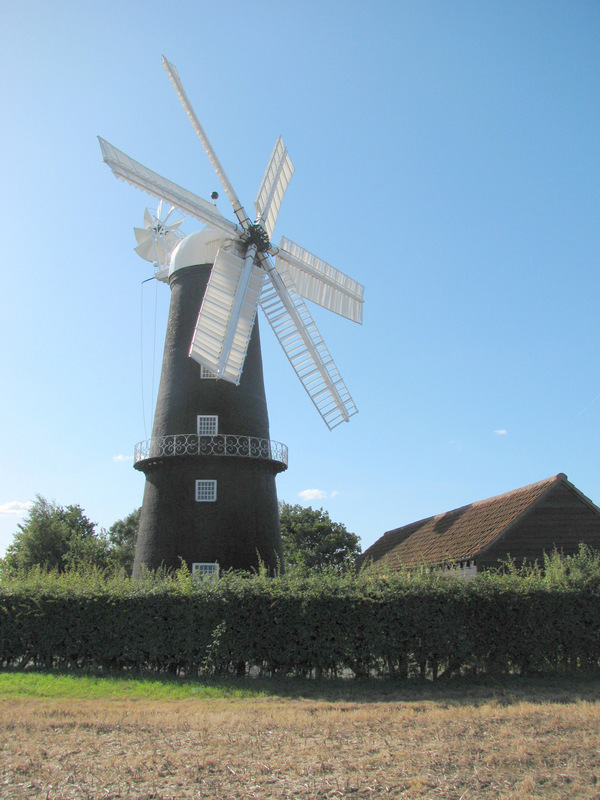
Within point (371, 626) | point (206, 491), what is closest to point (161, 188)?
point (206, 491)

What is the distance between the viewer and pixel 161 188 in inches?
801

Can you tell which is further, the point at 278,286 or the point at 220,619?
the point at 278,286

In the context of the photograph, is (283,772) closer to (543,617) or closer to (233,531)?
(543,617)

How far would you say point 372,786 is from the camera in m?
6.79

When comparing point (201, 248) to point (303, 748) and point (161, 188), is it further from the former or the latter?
point (303, 748)

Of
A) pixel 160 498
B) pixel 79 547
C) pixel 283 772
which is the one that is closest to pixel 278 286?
pixel 160 498

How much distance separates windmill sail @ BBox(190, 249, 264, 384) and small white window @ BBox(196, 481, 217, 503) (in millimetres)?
3512

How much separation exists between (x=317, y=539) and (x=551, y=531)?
918 inches

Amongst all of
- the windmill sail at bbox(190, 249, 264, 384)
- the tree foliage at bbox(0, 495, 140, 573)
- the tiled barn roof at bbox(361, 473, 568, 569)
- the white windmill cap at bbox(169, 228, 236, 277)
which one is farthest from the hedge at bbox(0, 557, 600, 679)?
the tree foliage at bbox(0, 495, 140, 573)

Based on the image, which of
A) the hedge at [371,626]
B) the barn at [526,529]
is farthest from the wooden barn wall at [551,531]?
the hedge at [371,626]

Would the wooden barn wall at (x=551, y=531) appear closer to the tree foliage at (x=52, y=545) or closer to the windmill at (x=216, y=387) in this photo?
the windmill at (x=216, y=387)

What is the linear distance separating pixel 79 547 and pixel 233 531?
59.3 feet

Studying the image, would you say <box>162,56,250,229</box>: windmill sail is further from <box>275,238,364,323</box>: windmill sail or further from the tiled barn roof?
the tiled barn roof

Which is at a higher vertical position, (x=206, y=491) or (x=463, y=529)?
(x=206, y=491)
